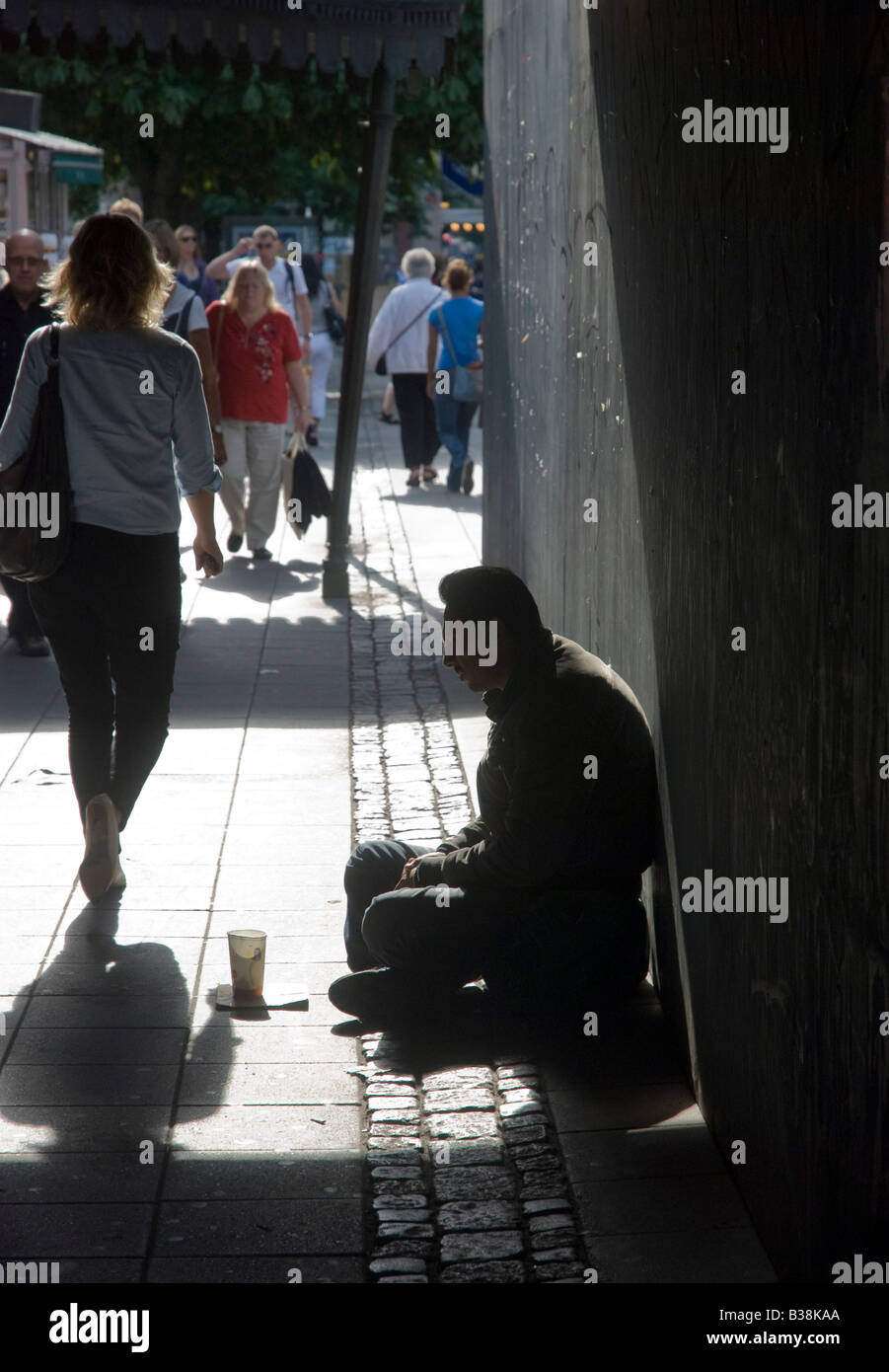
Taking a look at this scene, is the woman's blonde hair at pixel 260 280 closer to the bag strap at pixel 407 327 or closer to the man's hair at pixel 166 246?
the man's hair at pixel 166 246

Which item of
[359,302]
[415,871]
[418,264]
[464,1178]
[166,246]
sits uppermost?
[418,264]

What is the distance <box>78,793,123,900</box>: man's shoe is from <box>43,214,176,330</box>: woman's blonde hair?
145 centimetres

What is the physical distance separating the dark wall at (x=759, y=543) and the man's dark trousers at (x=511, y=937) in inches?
5.6

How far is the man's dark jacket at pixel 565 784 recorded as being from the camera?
4.84m

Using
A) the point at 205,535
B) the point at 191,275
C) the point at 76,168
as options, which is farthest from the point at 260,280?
the point at 76,168

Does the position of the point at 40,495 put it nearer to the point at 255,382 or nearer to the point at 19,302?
the point at 19,302

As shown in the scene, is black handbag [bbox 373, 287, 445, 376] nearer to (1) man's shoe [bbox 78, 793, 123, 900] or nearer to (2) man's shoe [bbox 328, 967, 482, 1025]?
(1) man's shoe [bbox 78, 793, 123, 900]

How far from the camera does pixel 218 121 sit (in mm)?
28484

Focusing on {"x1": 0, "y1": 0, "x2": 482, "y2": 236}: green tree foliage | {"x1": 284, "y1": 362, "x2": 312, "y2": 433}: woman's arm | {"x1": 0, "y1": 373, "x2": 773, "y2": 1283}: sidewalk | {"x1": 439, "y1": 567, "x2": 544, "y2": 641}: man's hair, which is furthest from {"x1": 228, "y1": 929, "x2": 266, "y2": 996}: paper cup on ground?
{"x1": 0, "y1": 0, "x2": 482, "y2": 236}: green tree foliage

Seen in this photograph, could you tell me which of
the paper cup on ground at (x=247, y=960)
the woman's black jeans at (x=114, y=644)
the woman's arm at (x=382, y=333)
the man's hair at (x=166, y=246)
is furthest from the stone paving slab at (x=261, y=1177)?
the woman's arm at (x=382, y=333)

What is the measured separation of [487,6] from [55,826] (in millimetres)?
6006

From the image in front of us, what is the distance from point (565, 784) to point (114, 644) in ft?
5.88

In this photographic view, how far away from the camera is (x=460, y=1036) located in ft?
16.5

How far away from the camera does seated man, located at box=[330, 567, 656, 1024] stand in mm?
4863
